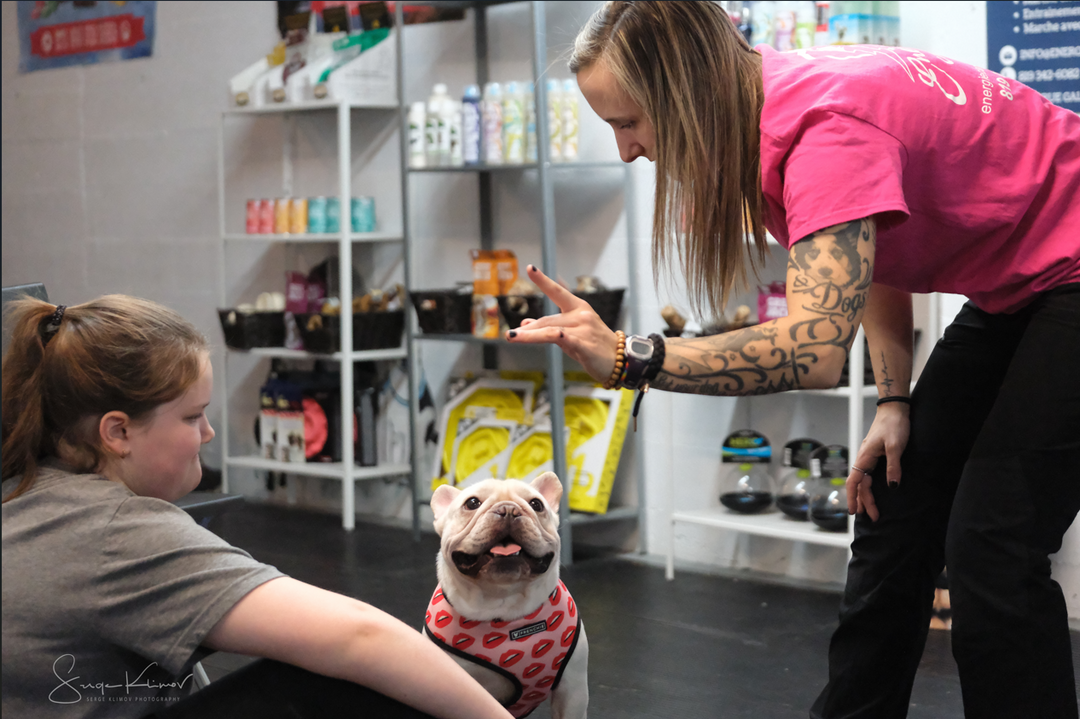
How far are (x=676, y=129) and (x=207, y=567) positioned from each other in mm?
716

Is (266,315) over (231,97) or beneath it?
beneath

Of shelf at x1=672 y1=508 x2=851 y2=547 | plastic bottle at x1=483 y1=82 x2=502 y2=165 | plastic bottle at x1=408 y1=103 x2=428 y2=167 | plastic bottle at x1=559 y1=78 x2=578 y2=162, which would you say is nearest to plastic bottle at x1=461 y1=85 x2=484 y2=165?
plastic bottle at x1=483 y1=82 x2=502 y2=165

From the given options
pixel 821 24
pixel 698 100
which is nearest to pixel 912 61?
pixel 698 100

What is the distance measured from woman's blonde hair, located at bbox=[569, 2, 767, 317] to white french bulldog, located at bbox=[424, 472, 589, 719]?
0.50 meters

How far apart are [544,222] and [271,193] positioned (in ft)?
5.09

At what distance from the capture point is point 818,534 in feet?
9.06

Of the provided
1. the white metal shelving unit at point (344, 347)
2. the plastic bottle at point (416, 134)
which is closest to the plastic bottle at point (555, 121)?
the plastic bottle at point (416, 134)

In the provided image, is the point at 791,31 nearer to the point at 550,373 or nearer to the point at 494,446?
the point at 550,373

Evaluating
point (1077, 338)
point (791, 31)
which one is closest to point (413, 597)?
point (791, 31)

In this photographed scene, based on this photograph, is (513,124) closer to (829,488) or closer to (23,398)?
(829,488)

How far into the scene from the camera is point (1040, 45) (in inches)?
98.3

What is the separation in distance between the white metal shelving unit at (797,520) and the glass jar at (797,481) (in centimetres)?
4

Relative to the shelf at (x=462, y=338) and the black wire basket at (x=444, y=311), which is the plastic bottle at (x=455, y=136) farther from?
the shelf at (x=462, y=338)

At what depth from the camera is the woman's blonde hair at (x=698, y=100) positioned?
1.23 meters
